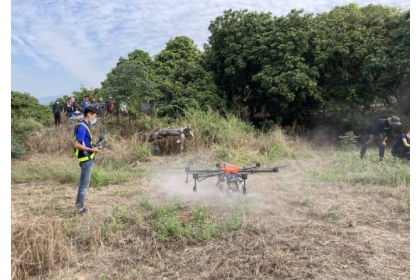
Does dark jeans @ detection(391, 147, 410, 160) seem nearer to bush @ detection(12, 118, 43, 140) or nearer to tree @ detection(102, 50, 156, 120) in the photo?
tree @ detection(102, 50, 156, 120)

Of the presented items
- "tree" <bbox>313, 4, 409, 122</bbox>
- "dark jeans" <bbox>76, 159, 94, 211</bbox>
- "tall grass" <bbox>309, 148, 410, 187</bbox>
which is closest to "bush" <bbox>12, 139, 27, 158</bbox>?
"dark jeans" <bbox>76, 159, 94, 211</bbox>

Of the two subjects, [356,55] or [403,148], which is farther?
[356,55]

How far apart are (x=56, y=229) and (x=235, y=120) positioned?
7677 mm

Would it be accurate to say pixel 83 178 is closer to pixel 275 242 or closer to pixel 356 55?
pixel 275 242

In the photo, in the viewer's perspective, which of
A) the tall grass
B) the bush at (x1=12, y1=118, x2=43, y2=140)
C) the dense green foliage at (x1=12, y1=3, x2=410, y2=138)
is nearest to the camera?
the tall grass

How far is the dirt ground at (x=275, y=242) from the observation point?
10.7 ft

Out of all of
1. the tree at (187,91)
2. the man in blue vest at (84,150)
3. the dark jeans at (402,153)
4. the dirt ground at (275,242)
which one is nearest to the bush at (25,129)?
the tree at (187,91)

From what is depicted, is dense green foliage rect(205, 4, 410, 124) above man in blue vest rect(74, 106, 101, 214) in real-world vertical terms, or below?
above

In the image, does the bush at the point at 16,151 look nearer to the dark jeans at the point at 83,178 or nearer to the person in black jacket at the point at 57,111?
the person in black jacket at the point at 57,111

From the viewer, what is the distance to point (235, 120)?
35.0ft

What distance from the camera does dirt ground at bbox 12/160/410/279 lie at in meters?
3.26

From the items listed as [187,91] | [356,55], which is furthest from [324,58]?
[187,91]

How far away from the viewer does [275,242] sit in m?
3.76

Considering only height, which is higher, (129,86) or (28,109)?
(129,86)
